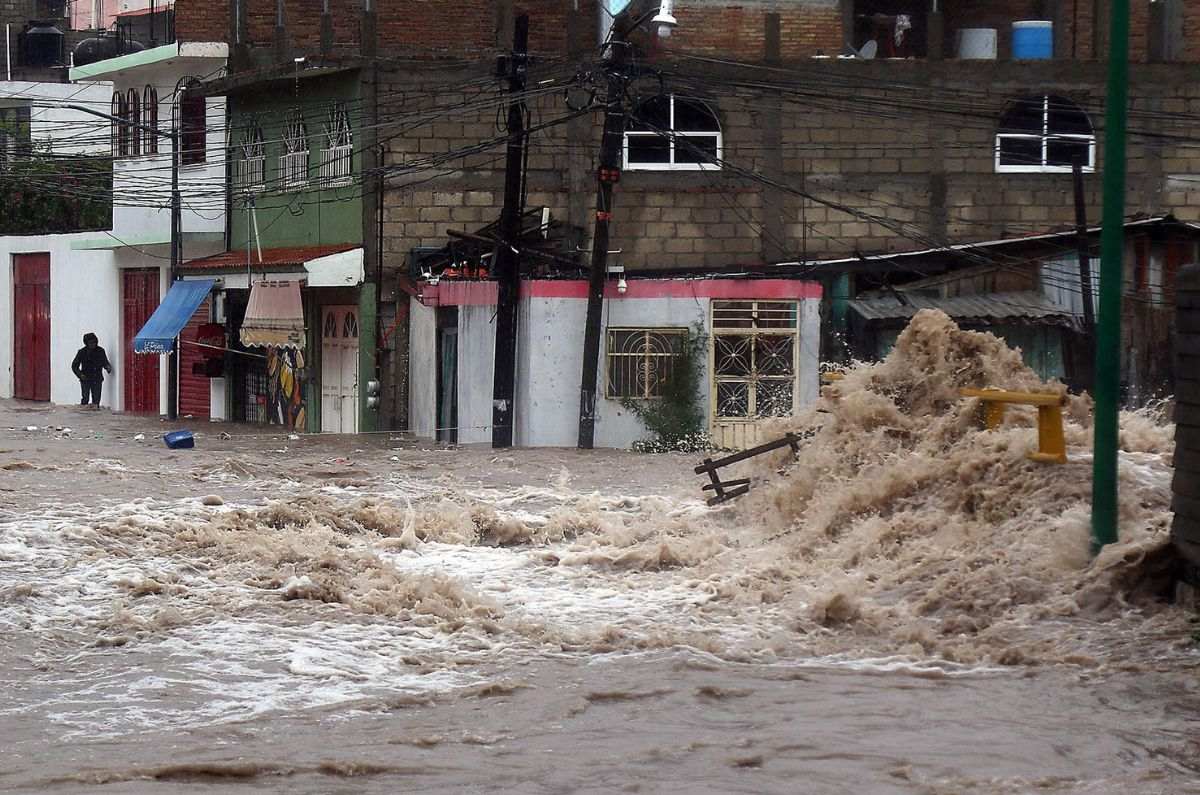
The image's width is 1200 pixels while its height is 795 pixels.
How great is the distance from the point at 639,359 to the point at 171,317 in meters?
10.7

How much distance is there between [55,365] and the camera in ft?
129

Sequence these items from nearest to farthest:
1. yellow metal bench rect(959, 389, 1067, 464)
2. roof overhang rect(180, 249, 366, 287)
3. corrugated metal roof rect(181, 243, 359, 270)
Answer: yellow metal bench rect(959, 389, 1067, 464) → roof overhang rect(180, 249, 366, 287) → corrugated metal roof rect(181, 243, 359, 270)

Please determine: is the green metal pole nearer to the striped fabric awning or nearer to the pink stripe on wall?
the pink stripe on wall

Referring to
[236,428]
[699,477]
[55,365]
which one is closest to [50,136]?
[55,365]

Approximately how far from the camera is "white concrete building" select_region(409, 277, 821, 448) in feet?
81.9

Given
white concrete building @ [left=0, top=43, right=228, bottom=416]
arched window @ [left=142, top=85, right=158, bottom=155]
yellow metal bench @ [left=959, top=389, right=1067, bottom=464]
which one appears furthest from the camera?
arched window @ [left=142, top=85, right=158, bottom=155]

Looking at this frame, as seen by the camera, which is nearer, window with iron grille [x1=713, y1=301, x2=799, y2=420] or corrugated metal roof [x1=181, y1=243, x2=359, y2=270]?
window with iron grille [x1=713, y1=301, x2=799, y2=420]

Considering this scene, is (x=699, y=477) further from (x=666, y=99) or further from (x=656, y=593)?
(x=666, y=99)

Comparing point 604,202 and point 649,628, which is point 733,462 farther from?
point 604,202

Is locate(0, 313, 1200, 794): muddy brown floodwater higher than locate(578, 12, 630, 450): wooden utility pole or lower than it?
lower

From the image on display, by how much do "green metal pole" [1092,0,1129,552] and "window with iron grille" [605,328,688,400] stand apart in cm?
1404

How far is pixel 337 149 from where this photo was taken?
28.8 m

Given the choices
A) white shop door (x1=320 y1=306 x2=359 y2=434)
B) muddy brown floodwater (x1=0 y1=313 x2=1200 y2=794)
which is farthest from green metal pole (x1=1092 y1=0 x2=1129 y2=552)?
white shop door (x1=320 y1=306 x2=359 y2=434)

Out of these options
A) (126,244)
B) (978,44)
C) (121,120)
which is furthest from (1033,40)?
(126,244)
